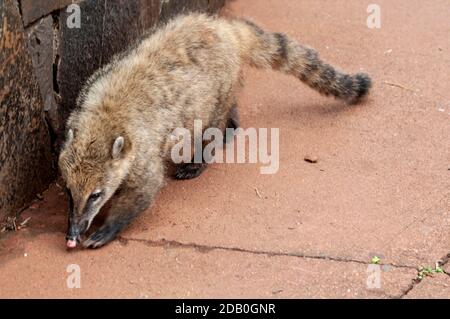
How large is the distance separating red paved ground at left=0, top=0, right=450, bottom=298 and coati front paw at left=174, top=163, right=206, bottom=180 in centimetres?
9

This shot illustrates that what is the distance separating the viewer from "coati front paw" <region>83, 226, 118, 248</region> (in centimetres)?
567

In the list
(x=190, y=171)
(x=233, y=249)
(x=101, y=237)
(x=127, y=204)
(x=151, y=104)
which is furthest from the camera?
(x=190, y=171)

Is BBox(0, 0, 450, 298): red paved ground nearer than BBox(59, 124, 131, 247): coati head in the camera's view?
Yes

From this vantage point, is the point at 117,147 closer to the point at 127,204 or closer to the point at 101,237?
the point at 127,204

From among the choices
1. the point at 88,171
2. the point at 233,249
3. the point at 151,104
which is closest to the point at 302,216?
the point at 233,249

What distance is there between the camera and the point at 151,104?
6.12m

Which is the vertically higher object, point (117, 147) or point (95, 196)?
point (117, 147)

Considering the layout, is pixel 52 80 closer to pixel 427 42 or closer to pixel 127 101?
pixel 127 101

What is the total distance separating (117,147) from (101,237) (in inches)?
23.8

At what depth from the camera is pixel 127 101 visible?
601cm

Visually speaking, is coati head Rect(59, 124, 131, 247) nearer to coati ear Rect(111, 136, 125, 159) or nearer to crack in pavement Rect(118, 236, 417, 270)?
coati ear Rect(111, 136, 125, 159)

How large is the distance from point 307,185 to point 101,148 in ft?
5.17

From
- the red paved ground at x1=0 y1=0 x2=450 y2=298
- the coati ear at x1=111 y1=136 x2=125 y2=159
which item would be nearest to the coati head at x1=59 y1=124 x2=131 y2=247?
the coati ear at x1=111 y1=136 x2=125 y2=159

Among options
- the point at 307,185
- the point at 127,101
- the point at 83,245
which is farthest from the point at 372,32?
the point at 83,245
